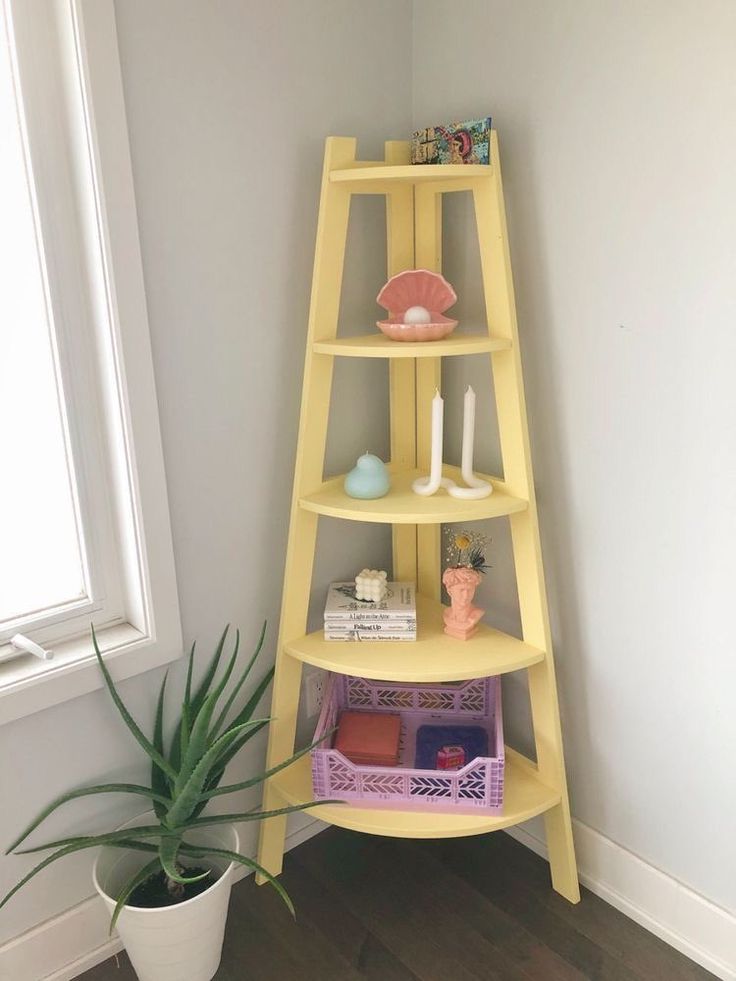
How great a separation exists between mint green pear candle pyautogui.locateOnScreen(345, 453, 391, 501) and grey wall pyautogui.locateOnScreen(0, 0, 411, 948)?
0.16 metres

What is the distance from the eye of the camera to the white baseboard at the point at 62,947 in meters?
1.41

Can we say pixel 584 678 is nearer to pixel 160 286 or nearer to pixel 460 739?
pixel 460 739

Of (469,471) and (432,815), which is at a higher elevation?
(469,471)

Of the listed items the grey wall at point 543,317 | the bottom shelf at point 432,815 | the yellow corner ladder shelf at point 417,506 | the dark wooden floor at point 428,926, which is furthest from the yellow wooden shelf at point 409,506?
the dark wooden floor at point 428,926

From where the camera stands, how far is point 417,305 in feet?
5.12

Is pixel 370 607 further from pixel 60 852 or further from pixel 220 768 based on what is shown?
pixel 60 852

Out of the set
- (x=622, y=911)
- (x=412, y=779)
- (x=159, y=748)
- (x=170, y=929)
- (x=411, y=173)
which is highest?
(x=411, y=173)

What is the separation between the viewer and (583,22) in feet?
4.36

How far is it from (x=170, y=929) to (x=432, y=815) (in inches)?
19.9

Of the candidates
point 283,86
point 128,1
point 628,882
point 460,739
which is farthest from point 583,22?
point 628,882

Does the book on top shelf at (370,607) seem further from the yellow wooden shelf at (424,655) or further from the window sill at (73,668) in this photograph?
the window sill at (73,668)

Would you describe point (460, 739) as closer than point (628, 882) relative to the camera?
No

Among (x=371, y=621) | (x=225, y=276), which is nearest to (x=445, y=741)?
(x=371, y=621)

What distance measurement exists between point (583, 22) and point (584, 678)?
46.8 inches
